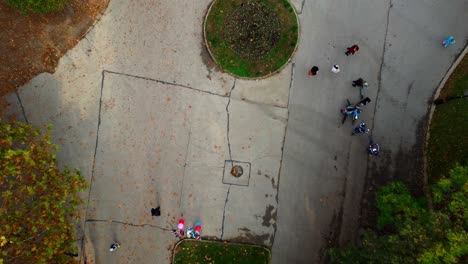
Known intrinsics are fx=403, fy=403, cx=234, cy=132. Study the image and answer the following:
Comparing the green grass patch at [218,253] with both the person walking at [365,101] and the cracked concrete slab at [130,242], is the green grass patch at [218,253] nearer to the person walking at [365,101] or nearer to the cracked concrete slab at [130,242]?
the cracked concrete slab at [130,242]

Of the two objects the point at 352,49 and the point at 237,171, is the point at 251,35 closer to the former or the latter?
the point at 352,49

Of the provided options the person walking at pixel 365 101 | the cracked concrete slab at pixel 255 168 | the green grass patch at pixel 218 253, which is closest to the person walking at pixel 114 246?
the green grass patch at pixel 218 253

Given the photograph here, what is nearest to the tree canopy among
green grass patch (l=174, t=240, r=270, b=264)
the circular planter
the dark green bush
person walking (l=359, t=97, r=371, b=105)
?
green grass patch (l=174, t=240, r=270, b=264)

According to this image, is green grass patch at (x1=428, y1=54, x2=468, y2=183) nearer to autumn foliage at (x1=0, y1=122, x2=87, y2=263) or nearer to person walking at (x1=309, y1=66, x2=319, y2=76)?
person walking at (x1=309, y1=66, x2=319, y2=76)

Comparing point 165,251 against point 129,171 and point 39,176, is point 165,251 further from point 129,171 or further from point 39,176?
point 39,176

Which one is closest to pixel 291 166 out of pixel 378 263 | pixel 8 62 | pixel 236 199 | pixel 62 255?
pixel 236 199

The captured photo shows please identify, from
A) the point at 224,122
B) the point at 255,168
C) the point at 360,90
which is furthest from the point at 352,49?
the point at 255,168
